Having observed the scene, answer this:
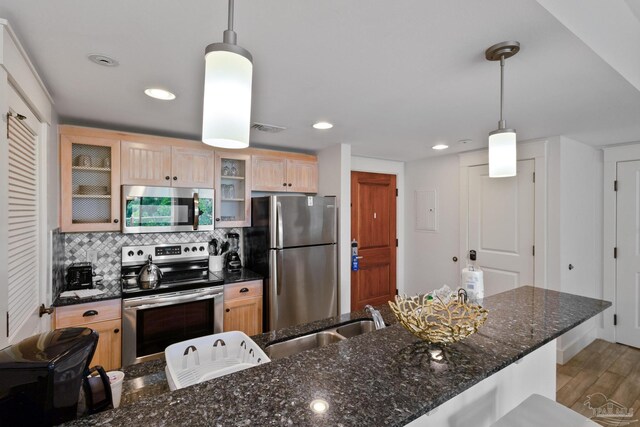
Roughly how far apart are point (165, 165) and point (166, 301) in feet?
3.81

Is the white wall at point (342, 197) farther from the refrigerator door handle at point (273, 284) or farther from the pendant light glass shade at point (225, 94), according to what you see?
the pendant light glass shade at point (225, 94)

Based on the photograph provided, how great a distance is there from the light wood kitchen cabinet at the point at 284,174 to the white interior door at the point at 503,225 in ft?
6.10

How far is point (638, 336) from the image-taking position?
320 cm

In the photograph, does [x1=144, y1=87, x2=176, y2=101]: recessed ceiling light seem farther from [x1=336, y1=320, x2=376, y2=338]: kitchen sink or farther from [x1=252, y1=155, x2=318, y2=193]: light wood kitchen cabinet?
[x1=336, y1=320, x2=376, y2=338]: kitchen sink

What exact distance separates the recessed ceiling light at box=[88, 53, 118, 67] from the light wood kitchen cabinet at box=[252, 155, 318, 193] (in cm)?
172

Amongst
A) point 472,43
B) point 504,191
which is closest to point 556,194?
point 504,191

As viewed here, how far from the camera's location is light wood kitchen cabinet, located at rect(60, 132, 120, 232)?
235 cm

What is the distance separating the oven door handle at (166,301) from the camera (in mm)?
2342

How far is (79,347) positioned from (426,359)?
938 mm

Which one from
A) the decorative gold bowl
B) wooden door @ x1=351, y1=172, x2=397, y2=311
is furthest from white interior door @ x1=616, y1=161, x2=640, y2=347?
the decorative gold bowl

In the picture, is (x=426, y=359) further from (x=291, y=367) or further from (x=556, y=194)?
(x=556, y=194)

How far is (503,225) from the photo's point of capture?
10.9 feet

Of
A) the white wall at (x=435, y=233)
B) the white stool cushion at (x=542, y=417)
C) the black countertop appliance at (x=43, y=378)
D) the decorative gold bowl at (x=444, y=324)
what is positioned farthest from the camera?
the white wall at (x=435, y=233)

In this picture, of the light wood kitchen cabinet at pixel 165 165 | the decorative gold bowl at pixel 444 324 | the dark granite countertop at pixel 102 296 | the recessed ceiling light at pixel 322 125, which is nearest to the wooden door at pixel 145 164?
the light wood kitchen cabinet at pixel 165 165
